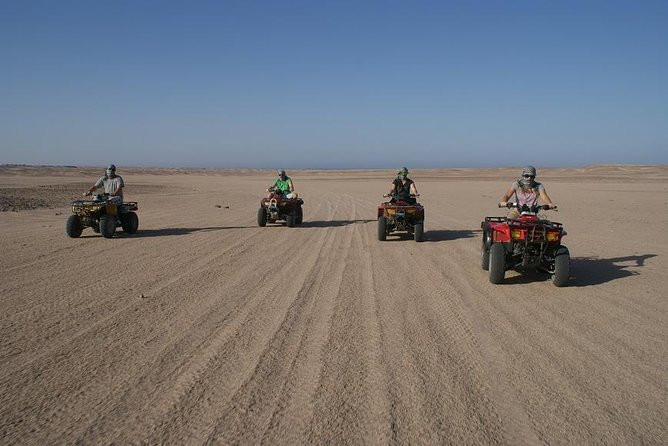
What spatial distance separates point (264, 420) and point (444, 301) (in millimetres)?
3549

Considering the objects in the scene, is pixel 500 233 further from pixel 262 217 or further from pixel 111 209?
pixel 111 209

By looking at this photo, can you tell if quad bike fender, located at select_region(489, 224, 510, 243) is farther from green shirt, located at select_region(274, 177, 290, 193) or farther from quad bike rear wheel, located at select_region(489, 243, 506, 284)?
green shirt, located at select_region(274, 177, 290, 193)

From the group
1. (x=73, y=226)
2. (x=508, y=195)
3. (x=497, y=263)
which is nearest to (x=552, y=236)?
(x=497, y=263)

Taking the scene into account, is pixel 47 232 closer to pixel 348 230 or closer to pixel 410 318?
pixel 348 230

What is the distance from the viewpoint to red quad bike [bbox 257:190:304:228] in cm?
1418

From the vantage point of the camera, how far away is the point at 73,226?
11445mm

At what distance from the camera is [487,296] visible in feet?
21.9

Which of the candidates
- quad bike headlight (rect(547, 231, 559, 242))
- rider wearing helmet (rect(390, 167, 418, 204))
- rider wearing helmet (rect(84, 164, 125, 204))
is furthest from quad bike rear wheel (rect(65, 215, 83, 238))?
quad bike headlight (rect(547, 231, 559, 242))

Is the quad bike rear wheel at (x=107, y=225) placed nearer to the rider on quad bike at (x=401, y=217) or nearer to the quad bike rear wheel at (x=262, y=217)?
the quad bike rear wheel at (x=262, y=217)

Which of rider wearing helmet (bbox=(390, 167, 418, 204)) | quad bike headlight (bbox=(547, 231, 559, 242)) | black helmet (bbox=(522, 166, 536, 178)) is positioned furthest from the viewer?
rider wearing helmet (bbox=(390, 167, 418, 204))

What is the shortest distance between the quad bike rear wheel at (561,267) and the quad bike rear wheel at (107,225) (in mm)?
9453

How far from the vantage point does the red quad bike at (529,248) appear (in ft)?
23.2

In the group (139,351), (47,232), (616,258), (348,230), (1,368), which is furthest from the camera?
(348,230)

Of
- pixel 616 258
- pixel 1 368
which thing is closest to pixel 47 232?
pixel 1 368
